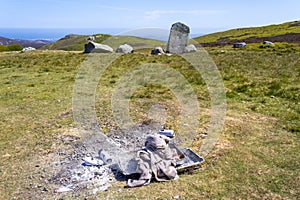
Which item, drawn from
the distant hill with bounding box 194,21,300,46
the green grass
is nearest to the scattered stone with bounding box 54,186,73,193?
the distant hill with bounding box 194,21,300,46

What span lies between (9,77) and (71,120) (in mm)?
9269

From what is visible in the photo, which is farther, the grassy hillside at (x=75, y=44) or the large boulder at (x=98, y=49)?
the grassy hillside at (x=75, y=44)

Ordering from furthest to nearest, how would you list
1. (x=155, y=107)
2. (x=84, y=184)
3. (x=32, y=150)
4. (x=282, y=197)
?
1. (x=155, y=107)
2. (x=32, y=150)
3. (x=84, y=184)
4. (x=282, y=197)

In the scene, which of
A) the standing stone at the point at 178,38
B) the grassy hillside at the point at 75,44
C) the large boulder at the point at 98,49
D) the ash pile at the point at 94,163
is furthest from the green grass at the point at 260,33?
the ash pile at the point at 94,163

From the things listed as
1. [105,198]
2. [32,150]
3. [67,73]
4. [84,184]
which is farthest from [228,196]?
[67,73]

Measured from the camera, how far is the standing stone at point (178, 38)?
1054 inches

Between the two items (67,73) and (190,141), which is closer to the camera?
(190,141)

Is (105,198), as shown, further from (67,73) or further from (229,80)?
(67,73)

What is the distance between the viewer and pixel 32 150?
6332mm

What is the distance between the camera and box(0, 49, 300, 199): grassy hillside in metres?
4.83

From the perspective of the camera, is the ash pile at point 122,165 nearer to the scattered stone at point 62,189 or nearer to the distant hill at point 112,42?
the scattered stone at point 62,189

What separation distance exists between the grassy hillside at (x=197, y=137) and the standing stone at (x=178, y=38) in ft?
43.5

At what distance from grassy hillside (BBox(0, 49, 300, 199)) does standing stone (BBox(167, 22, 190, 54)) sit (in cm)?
1324

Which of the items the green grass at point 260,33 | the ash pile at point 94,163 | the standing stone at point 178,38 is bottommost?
the ash pile at point 94,163
